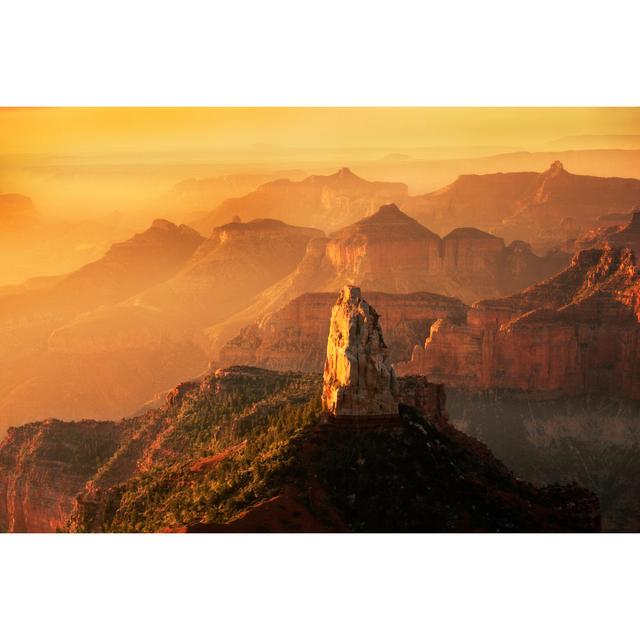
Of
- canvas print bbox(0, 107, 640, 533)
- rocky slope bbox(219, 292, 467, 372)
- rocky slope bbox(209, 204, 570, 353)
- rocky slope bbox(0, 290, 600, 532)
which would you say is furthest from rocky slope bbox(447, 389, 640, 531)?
rocky slope bbox(0, 290, 600, 532)

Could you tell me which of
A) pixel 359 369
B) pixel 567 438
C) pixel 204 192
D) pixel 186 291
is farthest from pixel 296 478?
pixel 186 291

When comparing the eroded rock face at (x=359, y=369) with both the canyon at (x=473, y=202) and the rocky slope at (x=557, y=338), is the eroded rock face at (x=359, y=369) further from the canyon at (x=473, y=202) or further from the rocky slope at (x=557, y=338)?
the canyon at (x=473, y=202)

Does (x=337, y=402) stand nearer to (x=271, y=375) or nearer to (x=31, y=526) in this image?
(x=271, y=375)

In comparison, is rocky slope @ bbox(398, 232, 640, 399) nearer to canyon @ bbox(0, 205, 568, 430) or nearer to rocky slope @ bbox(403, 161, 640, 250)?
canyon @ bbox(0, 205, 568, 430)

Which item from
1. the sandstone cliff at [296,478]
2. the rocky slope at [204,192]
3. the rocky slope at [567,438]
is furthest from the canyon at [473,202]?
the sandstone cliff at [296,478]

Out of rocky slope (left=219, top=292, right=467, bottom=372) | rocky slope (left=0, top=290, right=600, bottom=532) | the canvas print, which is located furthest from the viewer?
rocky slope (left=219, top=292, right=467, bottom=372)

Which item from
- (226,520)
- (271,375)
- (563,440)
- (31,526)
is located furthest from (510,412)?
(226,520)
